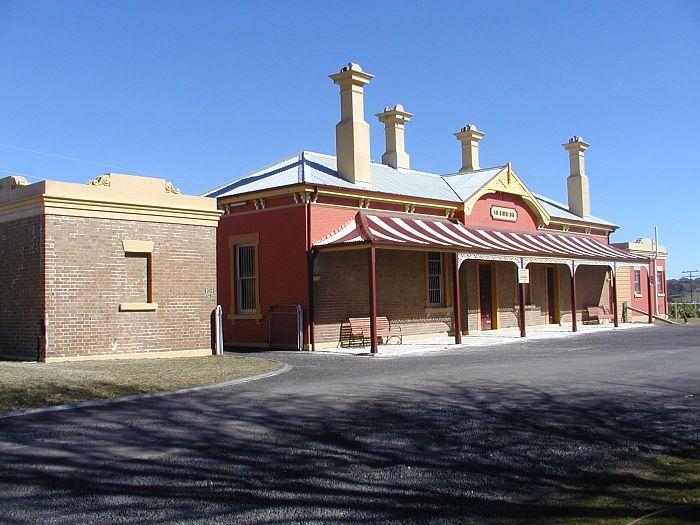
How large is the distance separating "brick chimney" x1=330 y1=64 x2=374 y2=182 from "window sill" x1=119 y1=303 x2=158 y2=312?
8.12 m

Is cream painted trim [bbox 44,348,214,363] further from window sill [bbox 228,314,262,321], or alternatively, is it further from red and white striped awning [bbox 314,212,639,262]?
red and white striped awning [bbox 314,212,639,262]

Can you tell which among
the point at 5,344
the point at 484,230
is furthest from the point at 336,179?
the point at 5,344

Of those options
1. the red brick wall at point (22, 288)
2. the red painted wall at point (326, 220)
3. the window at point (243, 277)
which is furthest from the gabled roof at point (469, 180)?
the red brick wall at point (22, 288)

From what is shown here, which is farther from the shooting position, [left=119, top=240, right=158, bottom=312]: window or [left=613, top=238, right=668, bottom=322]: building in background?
[left=613, top=238, right=668, bottom=322]: building in background

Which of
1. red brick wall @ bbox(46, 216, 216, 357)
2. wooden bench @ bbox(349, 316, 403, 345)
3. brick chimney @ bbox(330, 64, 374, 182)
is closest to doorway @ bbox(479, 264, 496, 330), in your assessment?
wooden bench @ bbox(349, 316, 403, 345)

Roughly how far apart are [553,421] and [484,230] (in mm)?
18144

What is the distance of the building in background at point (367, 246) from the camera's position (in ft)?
67.8

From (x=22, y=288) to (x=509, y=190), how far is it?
693 inches

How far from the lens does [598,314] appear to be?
3288 centimetres

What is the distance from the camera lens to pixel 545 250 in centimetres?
2605

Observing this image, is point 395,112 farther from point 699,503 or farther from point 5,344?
point 699,503

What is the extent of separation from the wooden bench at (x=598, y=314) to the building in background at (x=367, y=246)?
390 centimetres

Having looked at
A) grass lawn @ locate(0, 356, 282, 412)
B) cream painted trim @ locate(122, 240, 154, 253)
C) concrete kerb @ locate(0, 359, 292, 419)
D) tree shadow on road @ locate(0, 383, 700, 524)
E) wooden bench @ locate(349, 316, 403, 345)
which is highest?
cream painted trim @ locate(122, 240, 154, 253)

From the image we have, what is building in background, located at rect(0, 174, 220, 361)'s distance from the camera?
15555mm
